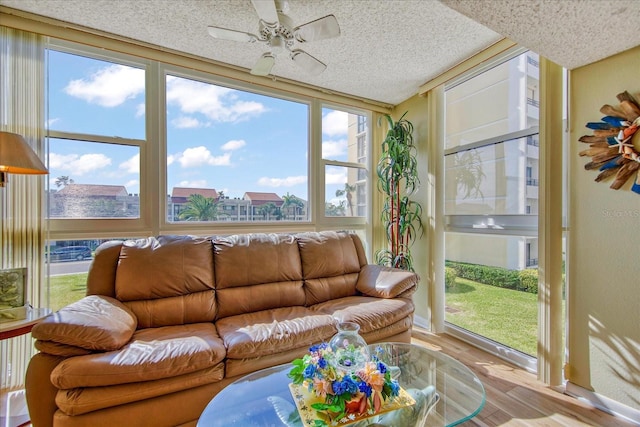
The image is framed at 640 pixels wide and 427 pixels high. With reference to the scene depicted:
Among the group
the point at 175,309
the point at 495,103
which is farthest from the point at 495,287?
the point at 175,309

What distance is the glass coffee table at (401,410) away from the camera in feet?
3.83

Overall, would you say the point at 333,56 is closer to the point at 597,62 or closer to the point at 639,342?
the point at 597,62

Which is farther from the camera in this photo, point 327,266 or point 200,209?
point 200,209

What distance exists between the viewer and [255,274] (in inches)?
95.3

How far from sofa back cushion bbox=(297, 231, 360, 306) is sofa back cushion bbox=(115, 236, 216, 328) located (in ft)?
2.78

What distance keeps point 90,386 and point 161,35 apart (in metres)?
2.49

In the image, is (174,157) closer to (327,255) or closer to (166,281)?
(166,281)

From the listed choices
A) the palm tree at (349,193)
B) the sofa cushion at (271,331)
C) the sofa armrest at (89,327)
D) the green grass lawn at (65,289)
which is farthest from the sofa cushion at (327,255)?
the green grass lawn at (65,289)

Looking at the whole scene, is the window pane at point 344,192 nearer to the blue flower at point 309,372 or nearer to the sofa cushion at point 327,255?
the sofa cushion at point 327,255

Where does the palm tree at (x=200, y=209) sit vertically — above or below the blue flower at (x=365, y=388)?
above

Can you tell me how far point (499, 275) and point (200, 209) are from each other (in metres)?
2.93

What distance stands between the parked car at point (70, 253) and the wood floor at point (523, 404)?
10.0ft

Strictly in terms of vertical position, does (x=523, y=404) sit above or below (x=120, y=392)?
below

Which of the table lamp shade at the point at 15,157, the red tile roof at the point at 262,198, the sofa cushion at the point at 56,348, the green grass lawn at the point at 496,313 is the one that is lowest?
the green grass lawn at the point at 496,313
